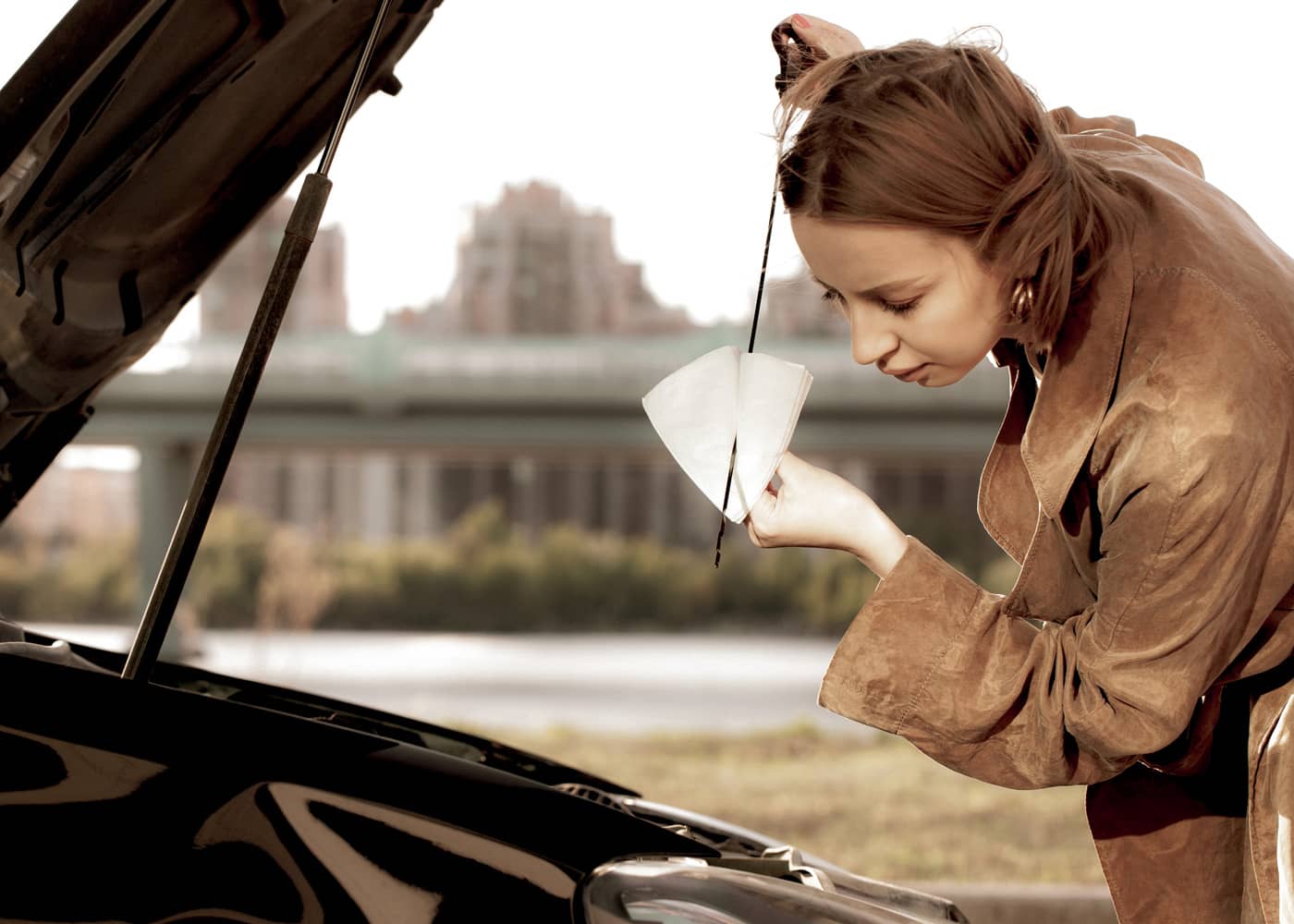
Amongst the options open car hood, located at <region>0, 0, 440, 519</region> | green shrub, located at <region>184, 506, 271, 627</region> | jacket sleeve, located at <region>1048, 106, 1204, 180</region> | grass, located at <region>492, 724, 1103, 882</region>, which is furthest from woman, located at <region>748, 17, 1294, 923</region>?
green shrub, located at <region>184, 506, 271, 627</region>

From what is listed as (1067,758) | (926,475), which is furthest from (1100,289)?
(926,475)

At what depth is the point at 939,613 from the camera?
1300 millimetres

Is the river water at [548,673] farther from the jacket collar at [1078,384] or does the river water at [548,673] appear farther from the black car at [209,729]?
the jacket collar at [1078,384]

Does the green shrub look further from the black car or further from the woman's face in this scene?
the woman's face

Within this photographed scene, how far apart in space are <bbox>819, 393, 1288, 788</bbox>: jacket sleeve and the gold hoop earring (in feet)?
0.48

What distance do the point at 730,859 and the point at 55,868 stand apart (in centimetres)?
59

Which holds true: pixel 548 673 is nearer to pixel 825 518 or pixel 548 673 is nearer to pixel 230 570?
pixel 230 570

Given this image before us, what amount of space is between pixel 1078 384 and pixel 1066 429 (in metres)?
0.05

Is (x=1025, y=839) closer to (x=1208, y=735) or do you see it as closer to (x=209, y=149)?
(x=1208, y=735)

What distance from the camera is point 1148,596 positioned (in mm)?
1176

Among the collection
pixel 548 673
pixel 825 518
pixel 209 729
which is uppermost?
pixel 825 518

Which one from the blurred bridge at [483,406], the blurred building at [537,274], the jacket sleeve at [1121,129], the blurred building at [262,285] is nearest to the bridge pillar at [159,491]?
the blurred bridge at [483,406]

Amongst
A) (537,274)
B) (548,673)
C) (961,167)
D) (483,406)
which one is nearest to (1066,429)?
(961,167)

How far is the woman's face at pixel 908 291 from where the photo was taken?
1211 millimetres
